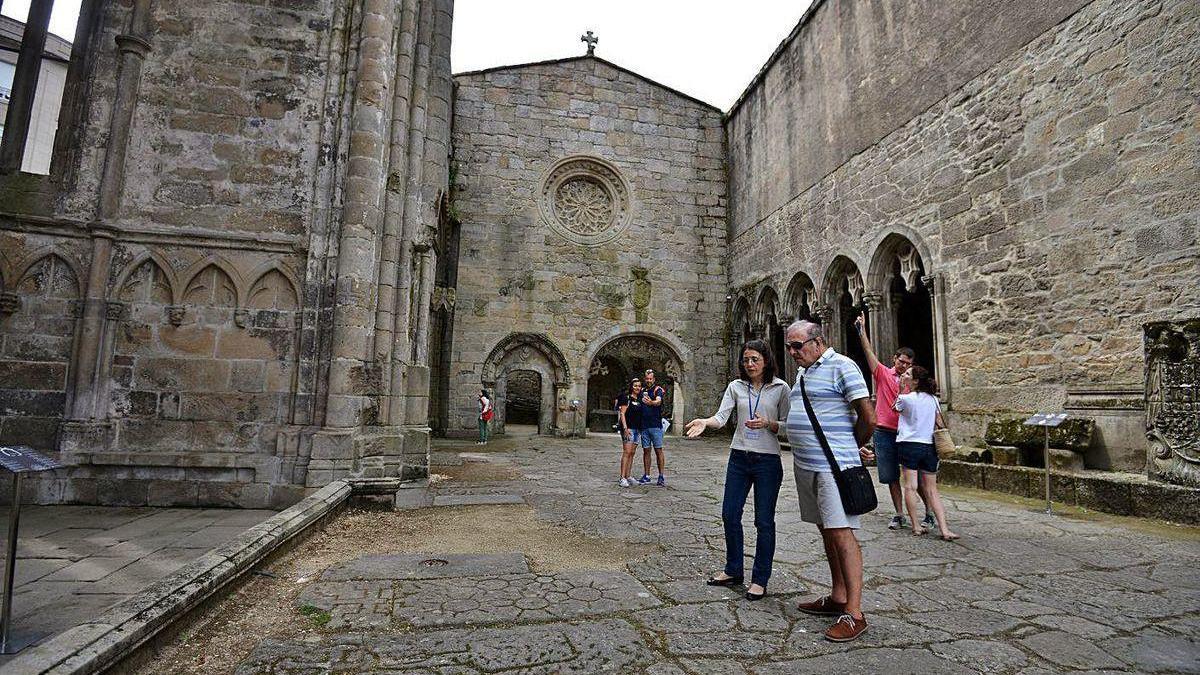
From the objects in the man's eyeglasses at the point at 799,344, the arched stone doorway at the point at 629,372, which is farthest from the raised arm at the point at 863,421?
the arched stone doorway at the point at 629,372

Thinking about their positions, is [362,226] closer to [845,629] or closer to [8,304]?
[8,304]

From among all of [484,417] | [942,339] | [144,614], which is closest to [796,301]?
[942,339]

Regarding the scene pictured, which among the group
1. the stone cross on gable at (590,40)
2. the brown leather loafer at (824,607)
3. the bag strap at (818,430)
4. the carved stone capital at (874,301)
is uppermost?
Answer: the stone cross on gable at (590,40)

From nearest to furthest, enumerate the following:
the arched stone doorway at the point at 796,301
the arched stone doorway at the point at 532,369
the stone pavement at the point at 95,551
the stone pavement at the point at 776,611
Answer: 1. the stone pavement at the point at 776,611
2. the stone pavement at the point at 95,551
3. the arched stone doorway at the point at 796,301
4. the arched stone doorway at the point at 532,369

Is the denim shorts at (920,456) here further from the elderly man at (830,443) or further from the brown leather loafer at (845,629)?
the brown leather loafer at (845,629)

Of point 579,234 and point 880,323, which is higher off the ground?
point 579,234

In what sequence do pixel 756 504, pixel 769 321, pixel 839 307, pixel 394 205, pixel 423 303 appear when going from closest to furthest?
pixel 756 504, pixel 394 205, pixel 423 303, pixel 839 307, pixel 769 321

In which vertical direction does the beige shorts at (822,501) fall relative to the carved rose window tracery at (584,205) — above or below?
below

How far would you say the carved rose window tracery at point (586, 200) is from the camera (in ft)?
51.4

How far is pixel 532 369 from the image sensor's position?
15.1 meters

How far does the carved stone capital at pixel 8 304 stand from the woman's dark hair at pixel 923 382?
25.3 ft

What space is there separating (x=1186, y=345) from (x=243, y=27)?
9327 millimetres

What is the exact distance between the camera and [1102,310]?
21.2 feet

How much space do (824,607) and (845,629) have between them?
0.99ft
